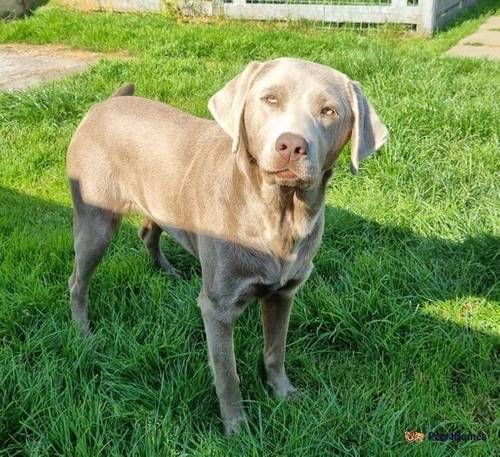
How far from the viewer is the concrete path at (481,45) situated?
823 cm

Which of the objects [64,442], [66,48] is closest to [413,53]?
[66,48]

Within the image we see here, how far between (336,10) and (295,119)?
812cm

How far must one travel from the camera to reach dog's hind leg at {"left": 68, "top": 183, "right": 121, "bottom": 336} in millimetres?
2967

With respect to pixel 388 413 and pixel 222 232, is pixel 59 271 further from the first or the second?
pixel 388 413

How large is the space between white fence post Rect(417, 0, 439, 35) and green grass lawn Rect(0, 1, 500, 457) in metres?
4.18

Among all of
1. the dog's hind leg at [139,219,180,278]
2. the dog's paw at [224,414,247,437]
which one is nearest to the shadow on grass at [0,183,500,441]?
the dog's hind leg at [139,219,180,278]

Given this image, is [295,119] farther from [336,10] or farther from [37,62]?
[336,10]

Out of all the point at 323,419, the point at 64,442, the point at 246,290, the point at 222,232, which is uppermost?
the point at 222,232

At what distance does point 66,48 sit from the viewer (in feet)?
27.8

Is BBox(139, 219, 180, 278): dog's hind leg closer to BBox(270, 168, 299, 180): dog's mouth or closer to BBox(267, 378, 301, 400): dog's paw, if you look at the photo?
BBox(267, 378, 301, 400): dog's paw

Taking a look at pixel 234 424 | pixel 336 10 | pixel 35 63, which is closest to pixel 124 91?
pixel 234 424

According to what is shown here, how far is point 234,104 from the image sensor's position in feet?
7.35

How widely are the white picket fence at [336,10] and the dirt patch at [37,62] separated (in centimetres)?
245

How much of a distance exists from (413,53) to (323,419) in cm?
608
